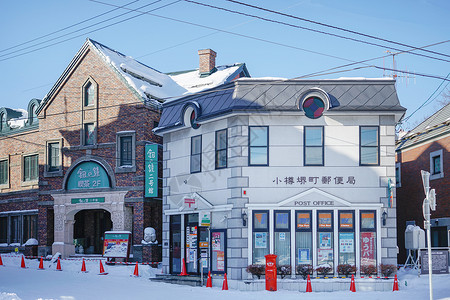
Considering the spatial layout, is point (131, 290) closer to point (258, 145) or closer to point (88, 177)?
point (258, 145)

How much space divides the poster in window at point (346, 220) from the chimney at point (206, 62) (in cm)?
1798

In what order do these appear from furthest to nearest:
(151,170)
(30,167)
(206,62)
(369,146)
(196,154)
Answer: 1. (206,62)
2. (30,167)
3. (151,170)
4. (196,154)
5. (369,146)

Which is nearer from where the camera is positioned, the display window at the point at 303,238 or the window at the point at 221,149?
the display window at the point at 303,238

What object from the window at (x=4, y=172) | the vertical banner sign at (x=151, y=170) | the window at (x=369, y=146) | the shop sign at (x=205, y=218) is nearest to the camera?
the window at (x=369, y=146)

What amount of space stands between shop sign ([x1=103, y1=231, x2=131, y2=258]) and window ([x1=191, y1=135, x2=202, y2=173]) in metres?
6.61

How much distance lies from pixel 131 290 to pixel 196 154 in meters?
7.37

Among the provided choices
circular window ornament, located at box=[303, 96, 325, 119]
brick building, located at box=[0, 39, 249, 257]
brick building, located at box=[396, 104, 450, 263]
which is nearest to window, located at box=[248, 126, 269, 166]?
circular window ornament, located at box=[303, 96, 325, 119]

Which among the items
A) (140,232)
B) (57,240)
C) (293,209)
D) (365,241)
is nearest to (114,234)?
(140,232)

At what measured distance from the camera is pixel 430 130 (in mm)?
30969

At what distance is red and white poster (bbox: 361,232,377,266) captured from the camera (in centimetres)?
2422

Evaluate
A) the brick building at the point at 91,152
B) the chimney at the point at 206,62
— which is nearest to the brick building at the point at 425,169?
the brick building at the point at 91,152

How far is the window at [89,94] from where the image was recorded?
34.8 m

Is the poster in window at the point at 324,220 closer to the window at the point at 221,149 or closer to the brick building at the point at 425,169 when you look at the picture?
the window at the point at 221,149

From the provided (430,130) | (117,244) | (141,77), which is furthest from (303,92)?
(141,77)
